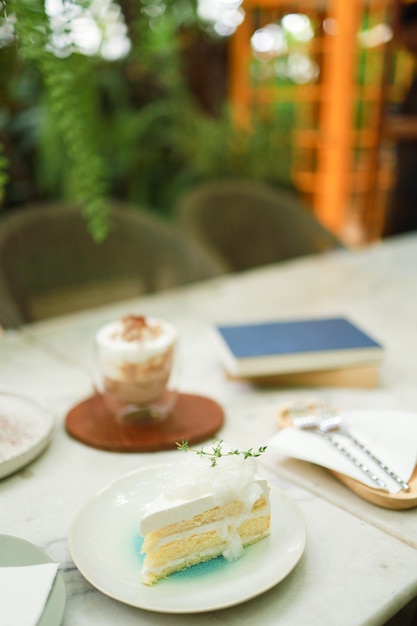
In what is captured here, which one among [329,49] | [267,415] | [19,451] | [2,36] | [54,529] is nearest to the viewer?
[54,529]

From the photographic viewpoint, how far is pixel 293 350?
103cm

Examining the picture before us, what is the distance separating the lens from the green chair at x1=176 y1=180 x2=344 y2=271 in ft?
6.79

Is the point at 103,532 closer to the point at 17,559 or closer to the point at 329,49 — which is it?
the point at 17,559

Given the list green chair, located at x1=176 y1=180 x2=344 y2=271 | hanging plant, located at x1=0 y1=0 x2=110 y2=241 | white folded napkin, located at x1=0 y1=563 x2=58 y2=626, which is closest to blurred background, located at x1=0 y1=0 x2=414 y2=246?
green chair, located at x1=176 y1=180 x2=344 y2=271

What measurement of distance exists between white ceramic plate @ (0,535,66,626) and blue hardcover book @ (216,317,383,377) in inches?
18.5

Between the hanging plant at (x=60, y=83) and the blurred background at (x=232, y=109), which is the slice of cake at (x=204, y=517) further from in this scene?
the blurred background at (x=232, y=109)

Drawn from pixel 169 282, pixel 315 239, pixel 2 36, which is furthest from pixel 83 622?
pixel 315 239

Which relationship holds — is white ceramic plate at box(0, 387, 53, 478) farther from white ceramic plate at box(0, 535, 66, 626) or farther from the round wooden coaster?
white ceramic plate at box(0, 535, 66, 626)

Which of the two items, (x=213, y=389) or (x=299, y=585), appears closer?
(x=299, y=585)

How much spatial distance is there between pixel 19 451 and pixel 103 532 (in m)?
0.21

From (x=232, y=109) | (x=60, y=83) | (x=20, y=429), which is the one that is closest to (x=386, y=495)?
(x=20, y=429)

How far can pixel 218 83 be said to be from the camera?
5055 mm

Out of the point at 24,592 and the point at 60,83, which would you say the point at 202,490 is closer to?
the point at 24,592

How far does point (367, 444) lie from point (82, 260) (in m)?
1.07
